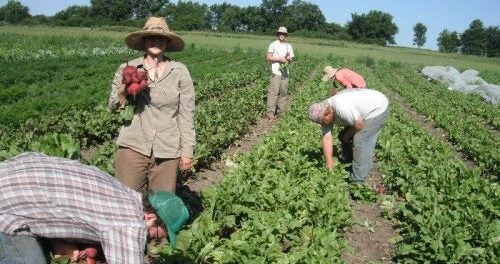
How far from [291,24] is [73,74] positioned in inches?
3270

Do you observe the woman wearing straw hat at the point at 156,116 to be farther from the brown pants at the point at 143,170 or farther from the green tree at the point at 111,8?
the green tree at the point at 111,8

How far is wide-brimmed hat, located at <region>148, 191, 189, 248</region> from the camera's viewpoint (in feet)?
10.0

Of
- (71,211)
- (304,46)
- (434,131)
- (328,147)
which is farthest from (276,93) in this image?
(304,46)

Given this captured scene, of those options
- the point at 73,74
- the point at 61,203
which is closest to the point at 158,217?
the point at 61,203

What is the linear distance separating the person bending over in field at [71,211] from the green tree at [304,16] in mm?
97488

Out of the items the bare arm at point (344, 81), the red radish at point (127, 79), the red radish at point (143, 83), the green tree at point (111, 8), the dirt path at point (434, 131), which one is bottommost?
the dirt path at point (434, 131)

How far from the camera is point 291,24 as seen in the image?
97625 mm

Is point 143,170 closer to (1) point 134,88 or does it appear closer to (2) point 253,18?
(1) point 134,88

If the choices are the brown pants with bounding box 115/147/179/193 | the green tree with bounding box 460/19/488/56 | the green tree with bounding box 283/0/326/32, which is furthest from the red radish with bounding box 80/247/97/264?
the green tree with bounding box 460/19/488/56

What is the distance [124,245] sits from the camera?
9.23ft

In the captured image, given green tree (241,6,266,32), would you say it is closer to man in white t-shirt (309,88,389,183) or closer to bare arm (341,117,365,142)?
bare arm (341,117,365,142)

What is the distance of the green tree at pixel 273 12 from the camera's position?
97250mm

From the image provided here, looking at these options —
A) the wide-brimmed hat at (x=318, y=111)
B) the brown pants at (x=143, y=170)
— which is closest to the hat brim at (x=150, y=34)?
the brown pants at (x=143, y=170)

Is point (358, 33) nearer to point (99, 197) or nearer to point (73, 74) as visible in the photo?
point (73, 74)
